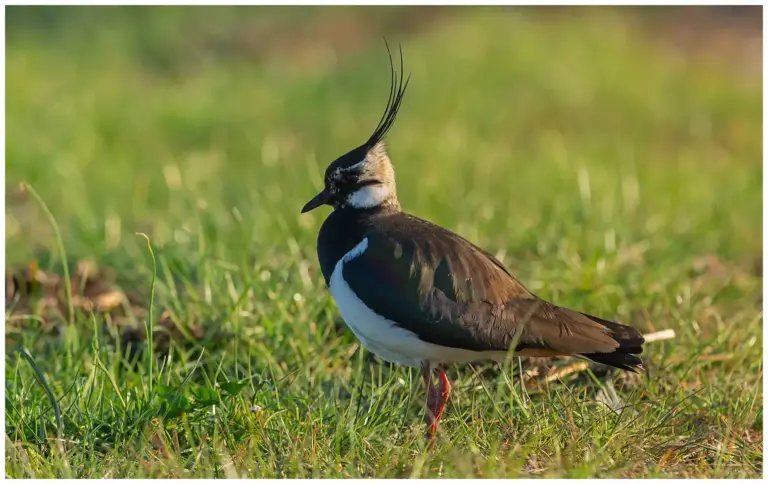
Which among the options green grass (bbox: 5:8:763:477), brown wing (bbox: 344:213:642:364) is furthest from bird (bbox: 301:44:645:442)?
green grass (bbox: 5:8:763:477)

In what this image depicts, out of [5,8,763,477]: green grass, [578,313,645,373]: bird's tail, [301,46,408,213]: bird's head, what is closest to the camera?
[5,8,763,477]: green grass

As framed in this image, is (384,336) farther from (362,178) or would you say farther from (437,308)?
(362,178)

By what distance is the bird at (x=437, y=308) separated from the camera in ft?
11.7

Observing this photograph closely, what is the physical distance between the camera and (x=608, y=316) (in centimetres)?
478

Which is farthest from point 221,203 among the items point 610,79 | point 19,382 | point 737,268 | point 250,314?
point 610,79

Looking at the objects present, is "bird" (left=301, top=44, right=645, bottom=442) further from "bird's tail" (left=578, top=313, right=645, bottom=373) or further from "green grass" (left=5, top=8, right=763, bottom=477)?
"green grass" (left=5, top=8, right=763, bottom=477)

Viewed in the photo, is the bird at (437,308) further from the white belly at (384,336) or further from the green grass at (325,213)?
the green grass at (325,213)

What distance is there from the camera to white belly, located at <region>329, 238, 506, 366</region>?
3590mm

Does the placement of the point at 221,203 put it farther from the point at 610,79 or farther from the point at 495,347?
the point at 610,79

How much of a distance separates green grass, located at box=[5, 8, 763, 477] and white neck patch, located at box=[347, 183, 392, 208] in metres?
0.63

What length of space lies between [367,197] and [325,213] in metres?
1.92

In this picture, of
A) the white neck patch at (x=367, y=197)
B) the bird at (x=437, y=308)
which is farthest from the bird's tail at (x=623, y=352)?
the white neck patch at (x=367, y=197)

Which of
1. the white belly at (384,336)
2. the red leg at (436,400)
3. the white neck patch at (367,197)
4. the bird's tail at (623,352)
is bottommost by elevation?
the red leg at (436,400)

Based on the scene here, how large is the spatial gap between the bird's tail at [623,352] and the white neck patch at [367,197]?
2.90 ft
